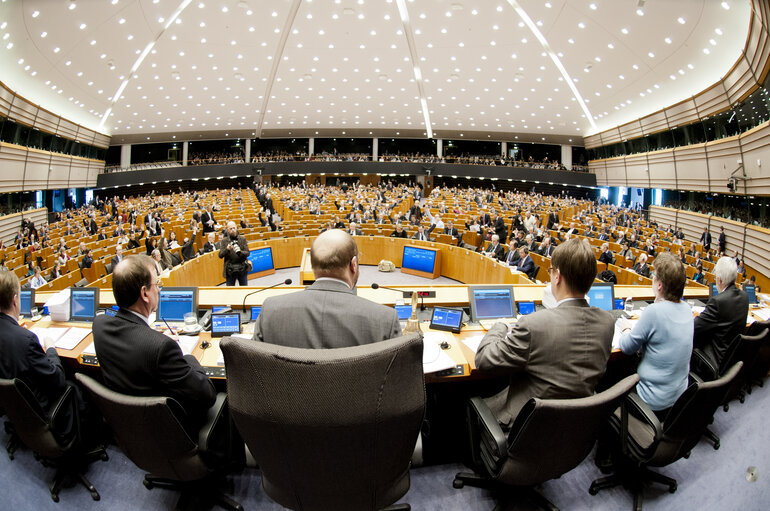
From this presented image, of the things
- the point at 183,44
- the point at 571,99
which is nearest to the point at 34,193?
the point at 183,44

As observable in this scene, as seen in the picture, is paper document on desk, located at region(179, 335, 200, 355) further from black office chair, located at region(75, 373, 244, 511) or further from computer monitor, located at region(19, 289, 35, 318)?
computer monitor, located at region(19, 289, 35, 318)

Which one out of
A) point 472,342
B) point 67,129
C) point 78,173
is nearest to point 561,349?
→ point 472,342

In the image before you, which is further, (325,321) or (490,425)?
(490,425)

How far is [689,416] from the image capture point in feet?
6.63

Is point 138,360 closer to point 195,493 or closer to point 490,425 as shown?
point 195,493

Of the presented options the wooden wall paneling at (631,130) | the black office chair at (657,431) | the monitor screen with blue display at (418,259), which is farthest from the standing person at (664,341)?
the wooden wall paneling at (631,130)

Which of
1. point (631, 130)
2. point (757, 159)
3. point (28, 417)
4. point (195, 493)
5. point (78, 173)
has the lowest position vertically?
point (195, 493)

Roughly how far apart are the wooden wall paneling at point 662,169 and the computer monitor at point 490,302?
790 inches

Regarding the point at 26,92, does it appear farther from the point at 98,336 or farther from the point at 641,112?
the point at 641,112

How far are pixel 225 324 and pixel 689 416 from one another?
2.92 metres

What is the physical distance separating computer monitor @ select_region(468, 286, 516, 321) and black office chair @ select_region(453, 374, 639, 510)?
4.40ft

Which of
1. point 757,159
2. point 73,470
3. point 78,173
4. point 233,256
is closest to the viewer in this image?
point 73,470

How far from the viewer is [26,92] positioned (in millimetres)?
16328

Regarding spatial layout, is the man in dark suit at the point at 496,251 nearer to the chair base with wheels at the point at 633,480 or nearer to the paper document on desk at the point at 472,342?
the paper document on desk at the point at 472,342
